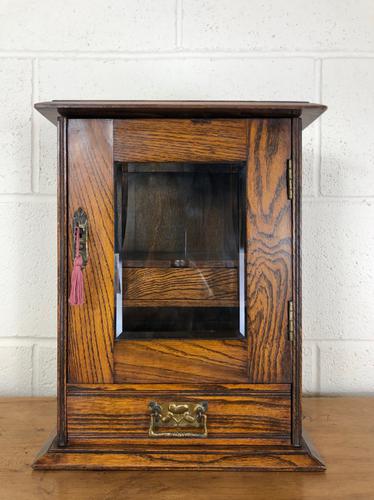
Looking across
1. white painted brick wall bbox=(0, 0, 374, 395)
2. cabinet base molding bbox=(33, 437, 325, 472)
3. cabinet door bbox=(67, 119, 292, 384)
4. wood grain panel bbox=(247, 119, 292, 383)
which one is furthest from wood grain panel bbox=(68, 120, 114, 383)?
white painted brick wall bbox=(0, 0, 374, 395)

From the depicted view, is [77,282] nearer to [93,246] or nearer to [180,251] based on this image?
[93,246]

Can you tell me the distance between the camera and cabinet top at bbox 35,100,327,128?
0.80m

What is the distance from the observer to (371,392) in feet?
4.18

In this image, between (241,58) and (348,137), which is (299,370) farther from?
(241,58)

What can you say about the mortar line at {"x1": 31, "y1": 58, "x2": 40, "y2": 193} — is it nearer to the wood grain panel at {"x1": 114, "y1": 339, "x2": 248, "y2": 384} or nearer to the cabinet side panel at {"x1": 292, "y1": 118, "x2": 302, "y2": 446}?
the wood grain panel at {"x1": 114, "y1": 339, "x2": 248, "y2": 384}

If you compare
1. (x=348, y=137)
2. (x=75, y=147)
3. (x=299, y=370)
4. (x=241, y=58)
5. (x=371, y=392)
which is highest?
(x=241, y=58)

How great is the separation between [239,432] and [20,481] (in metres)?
0.35

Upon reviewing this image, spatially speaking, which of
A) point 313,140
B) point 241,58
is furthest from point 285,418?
point 241,58

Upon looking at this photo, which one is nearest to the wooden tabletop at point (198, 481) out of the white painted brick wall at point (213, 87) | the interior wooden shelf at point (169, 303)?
the interior wooden shelf at point (169, 303)

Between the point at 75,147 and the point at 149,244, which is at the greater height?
the point at 75,147

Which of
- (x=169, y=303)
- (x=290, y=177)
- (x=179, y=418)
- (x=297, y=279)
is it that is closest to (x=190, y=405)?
(x=179, y=418)

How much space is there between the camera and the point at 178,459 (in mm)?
820

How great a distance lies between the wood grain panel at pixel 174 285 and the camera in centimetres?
86

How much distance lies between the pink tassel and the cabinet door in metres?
0.02
